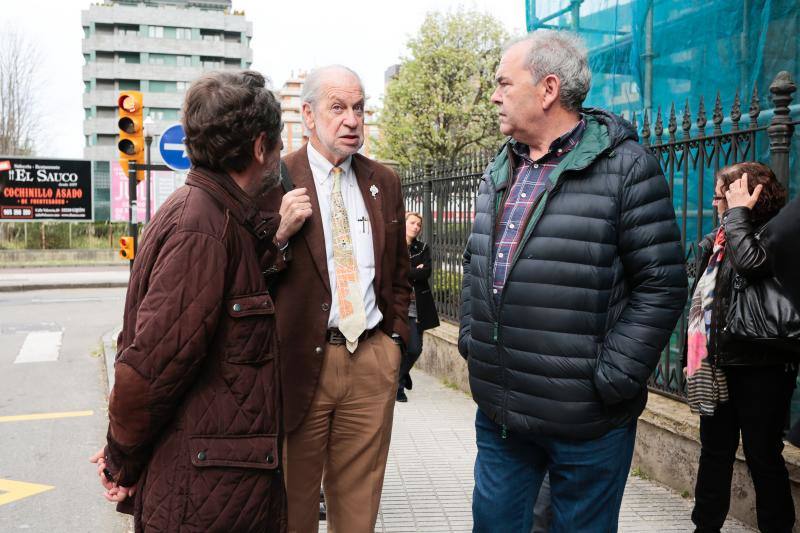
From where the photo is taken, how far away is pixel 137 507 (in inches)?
81.1

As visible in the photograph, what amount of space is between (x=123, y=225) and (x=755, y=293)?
34337 millimetres

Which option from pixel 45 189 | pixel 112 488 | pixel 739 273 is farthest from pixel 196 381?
pixel 45 189

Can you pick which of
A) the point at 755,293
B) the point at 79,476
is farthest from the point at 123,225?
the point at 755,293

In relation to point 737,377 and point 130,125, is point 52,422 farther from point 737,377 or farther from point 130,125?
point 737,377

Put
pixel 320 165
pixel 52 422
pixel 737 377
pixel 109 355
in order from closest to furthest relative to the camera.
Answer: pixel 320 165 → pixel 737 377 → pixel 52 422 → pixel 109 355

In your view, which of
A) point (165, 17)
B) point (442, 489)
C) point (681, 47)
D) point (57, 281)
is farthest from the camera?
point (165, 17)

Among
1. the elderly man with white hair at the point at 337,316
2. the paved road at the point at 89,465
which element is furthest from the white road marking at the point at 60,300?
the elderly man with white hair at the point at 337,316

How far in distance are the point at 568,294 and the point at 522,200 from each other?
386mm

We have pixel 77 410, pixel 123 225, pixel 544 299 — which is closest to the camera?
pixel 544 299

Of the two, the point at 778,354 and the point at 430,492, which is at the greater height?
the point at 778,354

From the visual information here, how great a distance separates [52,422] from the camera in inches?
275

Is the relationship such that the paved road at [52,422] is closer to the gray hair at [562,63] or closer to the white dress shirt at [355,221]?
the white dress shirt at [355,221]

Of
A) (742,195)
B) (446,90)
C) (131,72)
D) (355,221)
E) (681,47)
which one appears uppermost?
(131,72)

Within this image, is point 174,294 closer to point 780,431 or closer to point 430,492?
point 780,431
